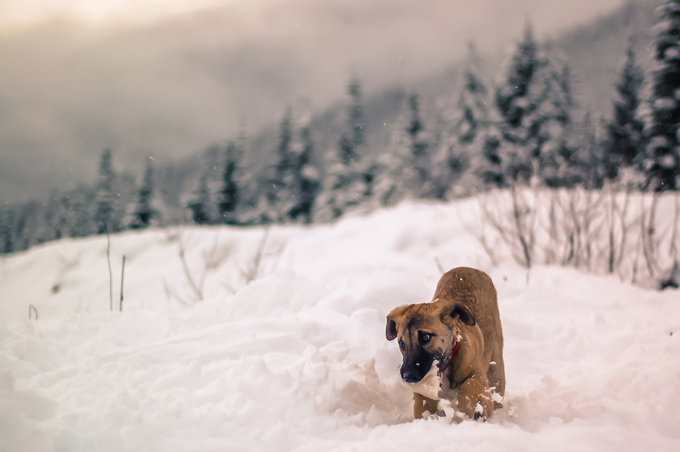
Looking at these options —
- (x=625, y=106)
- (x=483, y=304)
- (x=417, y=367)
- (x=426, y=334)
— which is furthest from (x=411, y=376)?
(x=625, y=106)

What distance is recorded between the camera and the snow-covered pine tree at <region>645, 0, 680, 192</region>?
1341 cm

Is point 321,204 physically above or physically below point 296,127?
below

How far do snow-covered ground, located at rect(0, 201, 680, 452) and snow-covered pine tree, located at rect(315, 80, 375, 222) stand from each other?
18.0 meters

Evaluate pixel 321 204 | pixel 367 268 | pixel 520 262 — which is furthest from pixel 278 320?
pixel 321 204

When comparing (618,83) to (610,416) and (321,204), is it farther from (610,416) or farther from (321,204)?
(610,416)

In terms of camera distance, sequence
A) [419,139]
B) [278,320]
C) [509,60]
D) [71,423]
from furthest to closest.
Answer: [419,139] → [509,60] → [278,320] → [71,423]

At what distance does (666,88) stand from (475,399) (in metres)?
18.1

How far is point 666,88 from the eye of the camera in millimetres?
13789

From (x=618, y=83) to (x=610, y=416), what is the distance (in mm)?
27830

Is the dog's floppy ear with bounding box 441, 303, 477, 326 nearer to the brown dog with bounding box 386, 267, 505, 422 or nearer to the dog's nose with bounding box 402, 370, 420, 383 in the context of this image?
the brown dog with bounding box 386, 267, 505, 422

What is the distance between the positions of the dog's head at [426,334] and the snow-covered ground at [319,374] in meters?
0.26

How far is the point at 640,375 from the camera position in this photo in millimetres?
2227

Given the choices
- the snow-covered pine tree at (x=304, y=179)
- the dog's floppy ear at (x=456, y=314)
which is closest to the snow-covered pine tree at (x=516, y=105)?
the snow-covered pine tree at (x=304, y=179)

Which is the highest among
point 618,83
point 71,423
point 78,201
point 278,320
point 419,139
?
point 618,83
